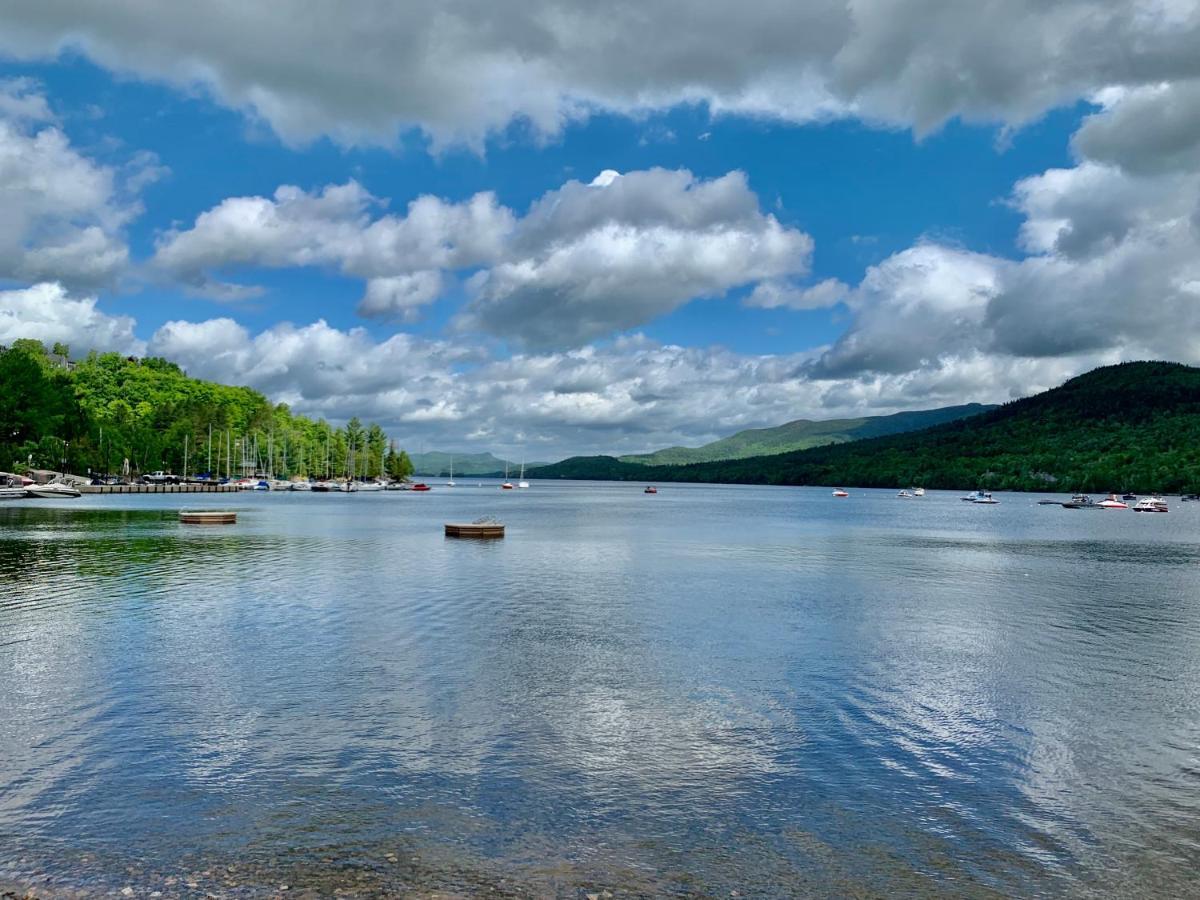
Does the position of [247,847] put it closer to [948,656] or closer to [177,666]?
[177,666]

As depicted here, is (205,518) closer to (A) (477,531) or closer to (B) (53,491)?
(A) (477,531)

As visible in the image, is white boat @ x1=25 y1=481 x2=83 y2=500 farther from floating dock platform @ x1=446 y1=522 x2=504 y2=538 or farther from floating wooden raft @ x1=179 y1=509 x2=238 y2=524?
floating dock platform @ x1=446 y1=522 x2=504 y2=538

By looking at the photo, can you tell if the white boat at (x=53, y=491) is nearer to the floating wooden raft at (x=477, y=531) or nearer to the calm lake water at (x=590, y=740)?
the floating wooden raft at (x=477, y=531)

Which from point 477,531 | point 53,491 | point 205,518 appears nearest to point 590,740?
point 477,531

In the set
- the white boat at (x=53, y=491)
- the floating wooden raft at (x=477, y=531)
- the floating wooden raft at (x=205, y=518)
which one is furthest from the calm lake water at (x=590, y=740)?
the white boat at (x=53, y=491)

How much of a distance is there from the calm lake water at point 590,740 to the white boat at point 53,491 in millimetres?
125093

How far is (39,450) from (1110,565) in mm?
188865

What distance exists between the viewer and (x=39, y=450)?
571ft

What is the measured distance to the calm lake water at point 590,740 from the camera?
14359 millimetres

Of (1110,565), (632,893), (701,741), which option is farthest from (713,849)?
(1110,565)

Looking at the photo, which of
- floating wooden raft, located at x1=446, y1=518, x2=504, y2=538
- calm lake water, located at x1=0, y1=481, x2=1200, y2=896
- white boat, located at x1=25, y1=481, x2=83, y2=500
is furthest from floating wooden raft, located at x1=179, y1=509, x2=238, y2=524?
white boat, located at x1=25, y1=481, x2=83, y2=500

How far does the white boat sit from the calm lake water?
410ft

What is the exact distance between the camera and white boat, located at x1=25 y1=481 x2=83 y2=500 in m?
155

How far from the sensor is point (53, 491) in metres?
159
